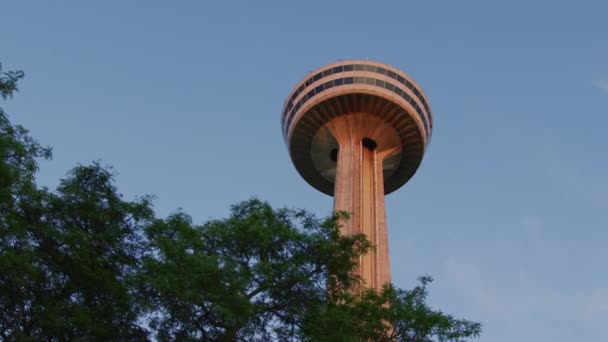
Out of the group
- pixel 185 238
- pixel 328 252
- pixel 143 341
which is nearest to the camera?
pixel 143 341

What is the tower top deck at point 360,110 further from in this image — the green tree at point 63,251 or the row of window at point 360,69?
the green tree at point 63,251

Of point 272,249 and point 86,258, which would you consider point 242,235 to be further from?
point 86,258

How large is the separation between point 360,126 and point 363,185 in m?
6.27

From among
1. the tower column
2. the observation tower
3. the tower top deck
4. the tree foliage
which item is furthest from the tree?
the tower top deck

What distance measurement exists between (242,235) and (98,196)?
5733 mm

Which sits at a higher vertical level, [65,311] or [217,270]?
[217,270]

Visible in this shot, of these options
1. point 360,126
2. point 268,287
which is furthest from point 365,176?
point 268,287

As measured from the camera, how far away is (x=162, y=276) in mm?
22344

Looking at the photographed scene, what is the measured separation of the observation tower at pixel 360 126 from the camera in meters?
62.9

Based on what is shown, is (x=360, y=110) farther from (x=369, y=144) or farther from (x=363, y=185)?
(x=363, y=185)

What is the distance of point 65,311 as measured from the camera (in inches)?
865

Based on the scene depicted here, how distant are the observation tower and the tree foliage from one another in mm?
34085

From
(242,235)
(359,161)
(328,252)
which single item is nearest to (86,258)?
(242,235)

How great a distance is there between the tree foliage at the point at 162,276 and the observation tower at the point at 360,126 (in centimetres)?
3409
